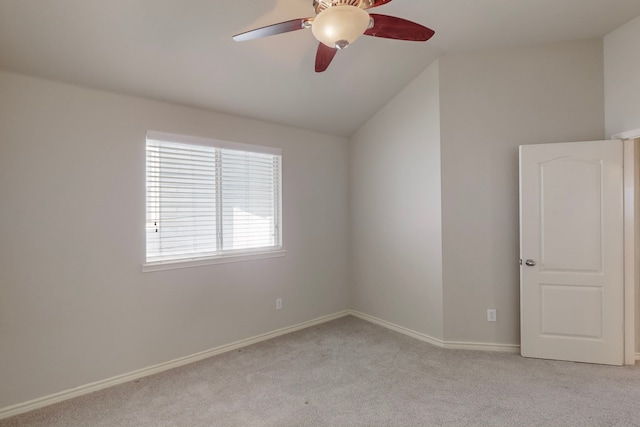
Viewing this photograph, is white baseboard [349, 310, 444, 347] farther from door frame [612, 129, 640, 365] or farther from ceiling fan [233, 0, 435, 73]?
ceiling fan [233, 0, 435, 73]

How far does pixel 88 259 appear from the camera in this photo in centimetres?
258

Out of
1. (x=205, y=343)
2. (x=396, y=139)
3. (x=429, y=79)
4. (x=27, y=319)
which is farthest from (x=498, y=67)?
(x=27, y=319)

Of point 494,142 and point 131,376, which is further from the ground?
point 494,142

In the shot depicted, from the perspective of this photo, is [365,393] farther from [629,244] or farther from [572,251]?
[629,244]

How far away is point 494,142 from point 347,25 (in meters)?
2.37

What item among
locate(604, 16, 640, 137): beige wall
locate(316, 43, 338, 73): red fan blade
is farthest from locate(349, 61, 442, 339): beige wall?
locate(316, 43, 338, 73): red fan blade

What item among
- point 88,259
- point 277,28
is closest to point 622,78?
point 277,28

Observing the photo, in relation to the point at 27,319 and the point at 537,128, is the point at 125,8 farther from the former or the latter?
the point at 537,128

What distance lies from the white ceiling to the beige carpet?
7.77 ft

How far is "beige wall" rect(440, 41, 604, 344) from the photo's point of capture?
3.07 m

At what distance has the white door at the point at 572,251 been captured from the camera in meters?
2.86

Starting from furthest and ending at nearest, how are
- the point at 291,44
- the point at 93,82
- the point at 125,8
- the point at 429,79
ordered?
the point at 429,79 → the point at 291,44 → the point at 93,82 → the point at 125,8

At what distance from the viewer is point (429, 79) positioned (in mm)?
3416

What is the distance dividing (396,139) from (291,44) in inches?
63.5
